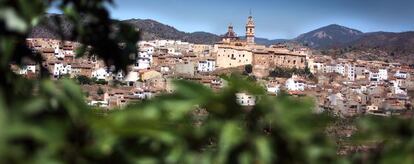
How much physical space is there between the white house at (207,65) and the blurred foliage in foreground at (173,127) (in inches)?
2781

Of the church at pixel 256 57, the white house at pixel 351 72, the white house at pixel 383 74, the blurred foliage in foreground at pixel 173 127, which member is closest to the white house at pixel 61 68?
the church at pixel 256 57

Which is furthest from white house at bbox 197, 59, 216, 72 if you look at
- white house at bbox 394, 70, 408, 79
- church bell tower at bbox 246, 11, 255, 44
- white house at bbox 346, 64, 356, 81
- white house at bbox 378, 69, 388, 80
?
white house at bbox 394, 70, 408, 79

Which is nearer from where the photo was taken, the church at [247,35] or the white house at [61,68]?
the white house at [61,68]

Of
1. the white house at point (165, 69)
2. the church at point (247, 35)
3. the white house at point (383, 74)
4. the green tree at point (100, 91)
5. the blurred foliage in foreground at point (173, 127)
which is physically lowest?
the green tree at point (100, 91)

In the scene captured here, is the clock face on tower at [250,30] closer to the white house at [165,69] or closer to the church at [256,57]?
the church at [256,57]

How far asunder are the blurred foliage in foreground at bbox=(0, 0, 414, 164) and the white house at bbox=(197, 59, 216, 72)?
232 ft

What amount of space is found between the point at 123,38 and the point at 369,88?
69781 mm

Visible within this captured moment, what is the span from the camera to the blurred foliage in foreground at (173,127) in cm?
74

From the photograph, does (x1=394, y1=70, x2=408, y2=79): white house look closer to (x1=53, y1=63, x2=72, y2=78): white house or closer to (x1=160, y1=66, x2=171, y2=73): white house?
(x1=160, y1=66, x2=171, y2=73): white house

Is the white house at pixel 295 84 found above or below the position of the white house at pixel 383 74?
below

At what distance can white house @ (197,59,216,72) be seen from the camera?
71.8m

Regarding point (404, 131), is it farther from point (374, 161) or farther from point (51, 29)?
point (51, 29)

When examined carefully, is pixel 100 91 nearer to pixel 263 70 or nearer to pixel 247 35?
pixel 263 70

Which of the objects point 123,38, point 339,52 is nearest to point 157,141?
point 123,38
